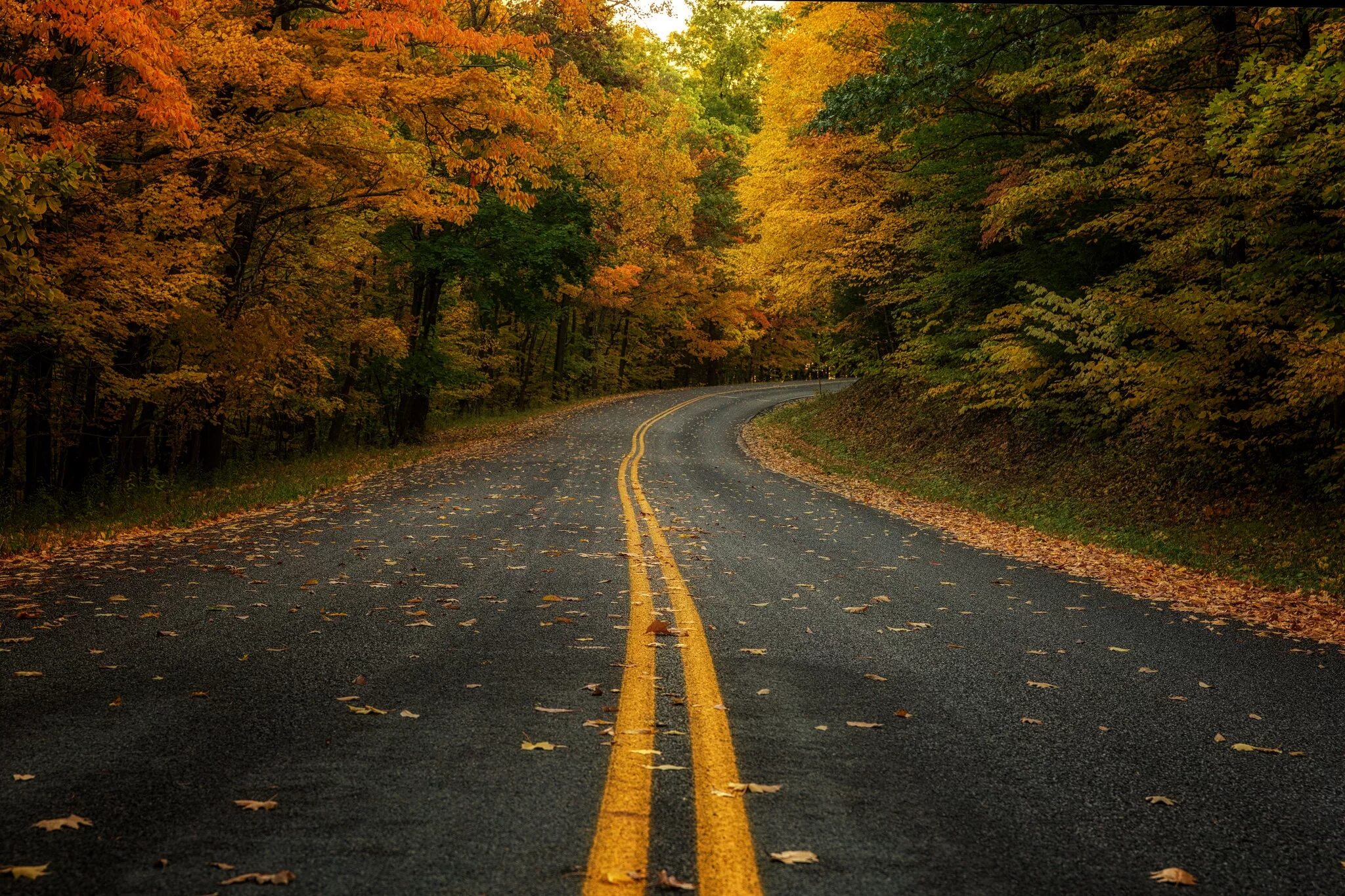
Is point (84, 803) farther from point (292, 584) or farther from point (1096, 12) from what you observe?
point (1096, 12)

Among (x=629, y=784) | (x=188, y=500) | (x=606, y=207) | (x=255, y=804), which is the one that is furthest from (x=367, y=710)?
(x=606, y=207)

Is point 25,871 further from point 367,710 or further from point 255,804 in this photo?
point 367,710

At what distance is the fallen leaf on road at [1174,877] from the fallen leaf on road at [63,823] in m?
3.22

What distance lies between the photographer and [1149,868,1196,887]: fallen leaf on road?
246cm

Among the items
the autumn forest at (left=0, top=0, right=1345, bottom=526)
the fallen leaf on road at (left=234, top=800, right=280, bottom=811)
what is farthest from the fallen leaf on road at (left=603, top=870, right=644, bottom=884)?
the autumn forest at (left=0, top=0, right=1345, bottom=526)

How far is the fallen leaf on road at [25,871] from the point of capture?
226 centimetres

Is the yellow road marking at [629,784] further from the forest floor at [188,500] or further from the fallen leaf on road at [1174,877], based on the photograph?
the forest floor at [188,500]

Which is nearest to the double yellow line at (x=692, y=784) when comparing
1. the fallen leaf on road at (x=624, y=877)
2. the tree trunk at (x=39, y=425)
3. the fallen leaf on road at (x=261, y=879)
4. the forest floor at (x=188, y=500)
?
the fallen leaf on road at (x=624, y=877)

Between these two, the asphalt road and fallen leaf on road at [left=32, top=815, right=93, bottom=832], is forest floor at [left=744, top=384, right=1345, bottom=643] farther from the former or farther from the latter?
fallen leaf on road at [left=32, top=815, right=93, bottom=832]

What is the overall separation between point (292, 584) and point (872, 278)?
723 inches

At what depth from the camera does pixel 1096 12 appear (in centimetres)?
781

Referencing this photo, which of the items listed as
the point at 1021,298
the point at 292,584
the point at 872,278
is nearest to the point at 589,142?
the point at 872,278

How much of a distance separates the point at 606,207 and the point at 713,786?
80.0 feet

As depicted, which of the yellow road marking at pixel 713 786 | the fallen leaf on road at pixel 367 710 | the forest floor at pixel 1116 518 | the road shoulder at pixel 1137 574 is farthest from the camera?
the forest floor at pixel 1116 518
